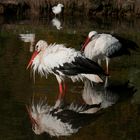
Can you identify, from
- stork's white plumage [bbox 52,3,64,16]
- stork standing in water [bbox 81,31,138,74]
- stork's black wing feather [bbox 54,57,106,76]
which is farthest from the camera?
stork's white plumage [bbox 52,3,64,16]

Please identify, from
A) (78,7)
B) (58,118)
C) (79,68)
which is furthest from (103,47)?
(78,7)

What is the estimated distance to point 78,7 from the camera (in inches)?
1441

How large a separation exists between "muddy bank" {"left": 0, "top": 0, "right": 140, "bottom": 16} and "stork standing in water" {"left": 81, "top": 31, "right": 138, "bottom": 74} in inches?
Result: 776

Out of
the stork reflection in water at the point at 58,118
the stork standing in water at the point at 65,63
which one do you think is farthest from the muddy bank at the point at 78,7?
the stork reflection in water at the point at 58,118

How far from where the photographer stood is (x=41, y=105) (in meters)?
11.5

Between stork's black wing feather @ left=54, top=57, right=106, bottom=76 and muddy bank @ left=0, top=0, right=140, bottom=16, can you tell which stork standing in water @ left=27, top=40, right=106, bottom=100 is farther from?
muddy bank @ left=0, top=0, right=140, bottom=16

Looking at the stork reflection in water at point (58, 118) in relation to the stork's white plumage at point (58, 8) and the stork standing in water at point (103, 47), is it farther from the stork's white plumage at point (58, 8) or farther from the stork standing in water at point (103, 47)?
the stork's white plumage at point (58, 8)

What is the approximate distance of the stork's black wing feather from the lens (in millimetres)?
12289

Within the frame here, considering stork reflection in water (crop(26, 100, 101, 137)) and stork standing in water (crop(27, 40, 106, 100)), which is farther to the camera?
stork standing in water (crop(27, 40, 106, 100))

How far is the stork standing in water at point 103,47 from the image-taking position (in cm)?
1526

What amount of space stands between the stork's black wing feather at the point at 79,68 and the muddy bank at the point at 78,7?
23181 mm

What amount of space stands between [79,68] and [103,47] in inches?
125

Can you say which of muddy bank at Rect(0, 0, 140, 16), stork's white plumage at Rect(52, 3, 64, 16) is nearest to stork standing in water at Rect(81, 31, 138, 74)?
stork's white plumage at Rect(52, 3, 64, 16)

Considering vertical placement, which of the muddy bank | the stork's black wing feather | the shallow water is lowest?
the muddy bank
